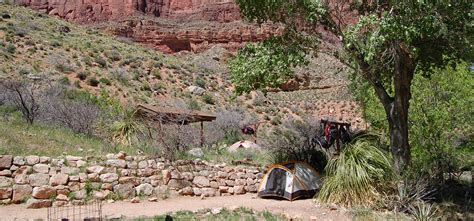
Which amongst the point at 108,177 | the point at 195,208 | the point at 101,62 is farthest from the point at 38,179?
the point at 101,62

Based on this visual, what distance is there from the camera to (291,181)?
11.8 meters

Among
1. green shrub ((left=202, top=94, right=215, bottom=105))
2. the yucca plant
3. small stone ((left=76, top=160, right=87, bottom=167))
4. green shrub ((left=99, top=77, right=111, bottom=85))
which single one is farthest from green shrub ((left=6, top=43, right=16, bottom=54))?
small stone ((left=76, top=160, right=87, bottom=167))

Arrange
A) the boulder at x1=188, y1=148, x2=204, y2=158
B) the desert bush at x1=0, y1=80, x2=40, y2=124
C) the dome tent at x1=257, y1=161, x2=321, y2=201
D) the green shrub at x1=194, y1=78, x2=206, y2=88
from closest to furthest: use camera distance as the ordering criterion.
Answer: the dome tent at x1=257, y1=161, x2=321, y2=201 < the boulder at x1=188, y1=148, x2=204, y2=158 < the desert bush at x1=0, y1=80, x2=40, y2=124 < the green shrub at x1=194, y1=78, x2=206, y2=88

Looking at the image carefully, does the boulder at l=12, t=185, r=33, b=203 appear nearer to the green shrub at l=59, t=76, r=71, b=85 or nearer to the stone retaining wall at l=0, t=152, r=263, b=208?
the stone retaining wall at l=0, t=152, r=263, b=208

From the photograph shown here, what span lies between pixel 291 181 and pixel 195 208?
9.81ft

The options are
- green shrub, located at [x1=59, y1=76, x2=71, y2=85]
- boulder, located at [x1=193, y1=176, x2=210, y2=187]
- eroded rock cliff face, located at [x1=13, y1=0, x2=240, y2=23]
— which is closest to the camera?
boulder, located at [x1=193, y1=176, x2=210, y2=187]

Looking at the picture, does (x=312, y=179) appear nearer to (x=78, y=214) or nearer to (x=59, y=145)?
(x=78, y=214)

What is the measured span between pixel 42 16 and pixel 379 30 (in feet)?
164

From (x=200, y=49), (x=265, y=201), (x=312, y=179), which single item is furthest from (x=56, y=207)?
(x=200, y=49)

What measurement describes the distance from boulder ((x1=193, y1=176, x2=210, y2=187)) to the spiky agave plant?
386 cm

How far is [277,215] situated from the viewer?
905 centimetres

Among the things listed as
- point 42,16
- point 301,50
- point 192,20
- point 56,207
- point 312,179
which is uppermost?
point 192,20

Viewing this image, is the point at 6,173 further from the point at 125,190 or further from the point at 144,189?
the point at 144,189

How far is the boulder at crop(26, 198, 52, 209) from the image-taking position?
9.82 meters
